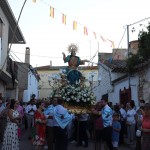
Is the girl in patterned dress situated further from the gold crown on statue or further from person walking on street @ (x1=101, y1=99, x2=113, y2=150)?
the gold crown on statue

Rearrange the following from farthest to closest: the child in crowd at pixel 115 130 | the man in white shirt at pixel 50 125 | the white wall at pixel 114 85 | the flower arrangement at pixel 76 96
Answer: the white wall at pixel 114 85 < the flower arrangement at pixel 76 96 < the child in crowd at pixel 115 130 < the man in white shirt at pixel 50 125

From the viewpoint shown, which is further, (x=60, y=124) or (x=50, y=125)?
(x=50, y=125)

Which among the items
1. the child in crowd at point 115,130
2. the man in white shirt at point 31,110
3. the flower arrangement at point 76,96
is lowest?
the child in crowd at point 115,130

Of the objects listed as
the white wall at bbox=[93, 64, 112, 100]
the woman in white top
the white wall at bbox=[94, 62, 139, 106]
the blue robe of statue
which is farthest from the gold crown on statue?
the white wall at bbox=[93, 64, 112, 100]

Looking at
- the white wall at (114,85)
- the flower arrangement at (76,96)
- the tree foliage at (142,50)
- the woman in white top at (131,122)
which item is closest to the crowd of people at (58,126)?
the flower arrangement at (76,96)

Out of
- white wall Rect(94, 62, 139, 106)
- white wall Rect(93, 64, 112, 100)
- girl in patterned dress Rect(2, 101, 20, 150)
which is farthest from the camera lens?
white wall Rect(93, 64, 112, 100)

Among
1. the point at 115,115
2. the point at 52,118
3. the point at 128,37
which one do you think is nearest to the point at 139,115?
the point at 115,115

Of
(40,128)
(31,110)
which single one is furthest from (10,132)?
(31,110)

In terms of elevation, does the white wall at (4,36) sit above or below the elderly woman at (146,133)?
above

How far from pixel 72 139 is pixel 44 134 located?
3.88 metres

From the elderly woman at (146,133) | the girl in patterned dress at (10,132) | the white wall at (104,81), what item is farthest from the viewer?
the white wall at (104,81)

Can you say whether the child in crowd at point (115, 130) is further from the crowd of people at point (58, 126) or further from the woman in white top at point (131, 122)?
the woman in white top at point (131, 122)

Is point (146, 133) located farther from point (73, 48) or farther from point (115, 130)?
point (73, 48)

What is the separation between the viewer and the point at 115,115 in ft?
42.2
